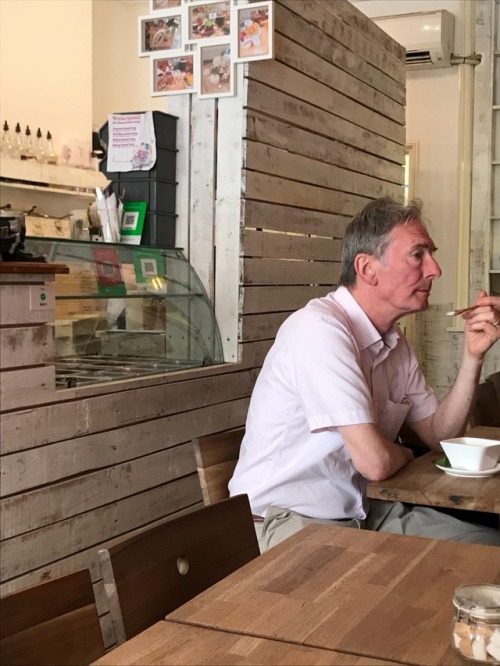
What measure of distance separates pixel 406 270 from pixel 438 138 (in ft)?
16.5

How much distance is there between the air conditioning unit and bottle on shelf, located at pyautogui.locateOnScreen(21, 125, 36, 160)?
10.0 ft

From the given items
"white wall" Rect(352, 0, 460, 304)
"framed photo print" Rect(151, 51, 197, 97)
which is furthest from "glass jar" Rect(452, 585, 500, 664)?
"white wall" Rect(352, 0, 460, 304)

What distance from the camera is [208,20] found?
4.32m

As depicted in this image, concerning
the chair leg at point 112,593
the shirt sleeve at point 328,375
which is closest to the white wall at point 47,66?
the shirt sleeve at point 328,375

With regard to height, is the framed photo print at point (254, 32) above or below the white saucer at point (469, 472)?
above

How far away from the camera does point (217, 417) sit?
402 centimetres

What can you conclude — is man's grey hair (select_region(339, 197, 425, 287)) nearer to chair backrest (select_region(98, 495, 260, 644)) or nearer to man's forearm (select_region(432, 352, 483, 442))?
man's forearm (select_region(432, 352, 483, 442))

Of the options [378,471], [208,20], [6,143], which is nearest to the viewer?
[378,471]

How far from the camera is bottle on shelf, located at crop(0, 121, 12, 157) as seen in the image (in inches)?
248

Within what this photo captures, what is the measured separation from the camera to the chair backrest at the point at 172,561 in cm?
142

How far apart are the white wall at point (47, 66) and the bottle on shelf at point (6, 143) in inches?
2.4

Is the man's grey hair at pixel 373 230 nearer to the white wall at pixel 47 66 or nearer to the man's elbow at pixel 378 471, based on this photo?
the man's elbow at pixel 378 471

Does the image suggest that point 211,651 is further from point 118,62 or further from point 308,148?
point 118,62

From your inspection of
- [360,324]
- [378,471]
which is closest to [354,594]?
[378,471]
